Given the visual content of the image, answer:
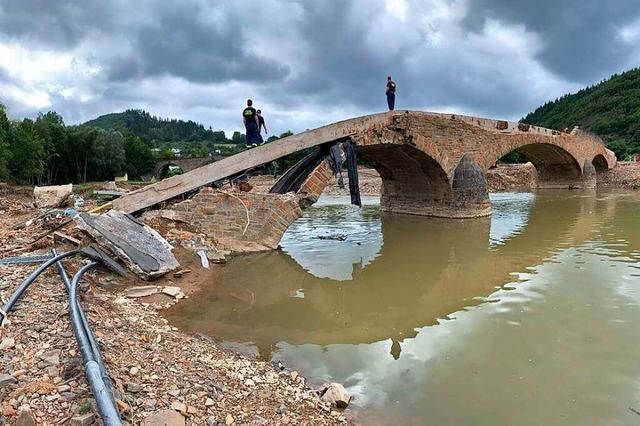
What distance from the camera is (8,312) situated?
12.2ft

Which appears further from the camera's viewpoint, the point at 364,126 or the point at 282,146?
the point at 364,126

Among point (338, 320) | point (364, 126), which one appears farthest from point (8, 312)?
Answer: point (364, 126)

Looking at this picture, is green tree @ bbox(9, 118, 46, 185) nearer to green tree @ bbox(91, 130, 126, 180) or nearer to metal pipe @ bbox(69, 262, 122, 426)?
green tree @ bbox(91, 130, 126, 180)

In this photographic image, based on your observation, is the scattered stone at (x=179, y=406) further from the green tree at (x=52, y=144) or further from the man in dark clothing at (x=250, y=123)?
the green tree at (x=52, y=144)

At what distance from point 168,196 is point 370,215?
390 inches

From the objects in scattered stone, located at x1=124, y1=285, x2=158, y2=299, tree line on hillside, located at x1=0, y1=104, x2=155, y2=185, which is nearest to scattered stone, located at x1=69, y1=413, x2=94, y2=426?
scattered stone, located at x1=124, y1=285, x2=158, y2=299

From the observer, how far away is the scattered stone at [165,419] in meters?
Result: 2.53

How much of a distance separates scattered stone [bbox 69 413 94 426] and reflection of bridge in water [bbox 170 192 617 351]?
2.30 metres

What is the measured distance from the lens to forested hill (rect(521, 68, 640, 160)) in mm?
54594

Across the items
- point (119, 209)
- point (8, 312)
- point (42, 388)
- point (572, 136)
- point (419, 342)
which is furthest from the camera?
point (572, 136)

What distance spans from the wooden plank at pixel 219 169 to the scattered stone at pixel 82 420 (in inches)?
250

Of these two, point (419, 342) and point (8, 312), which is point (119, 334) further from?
point (419, 342)

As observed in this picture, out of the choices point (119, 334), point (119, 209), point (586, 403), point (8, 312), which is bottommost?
point (586, 403)

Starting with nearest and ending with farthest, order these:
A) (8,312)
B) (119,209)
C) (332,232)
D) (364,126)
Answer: (8,312) → (119,209) → (364,126) → (332,232)
